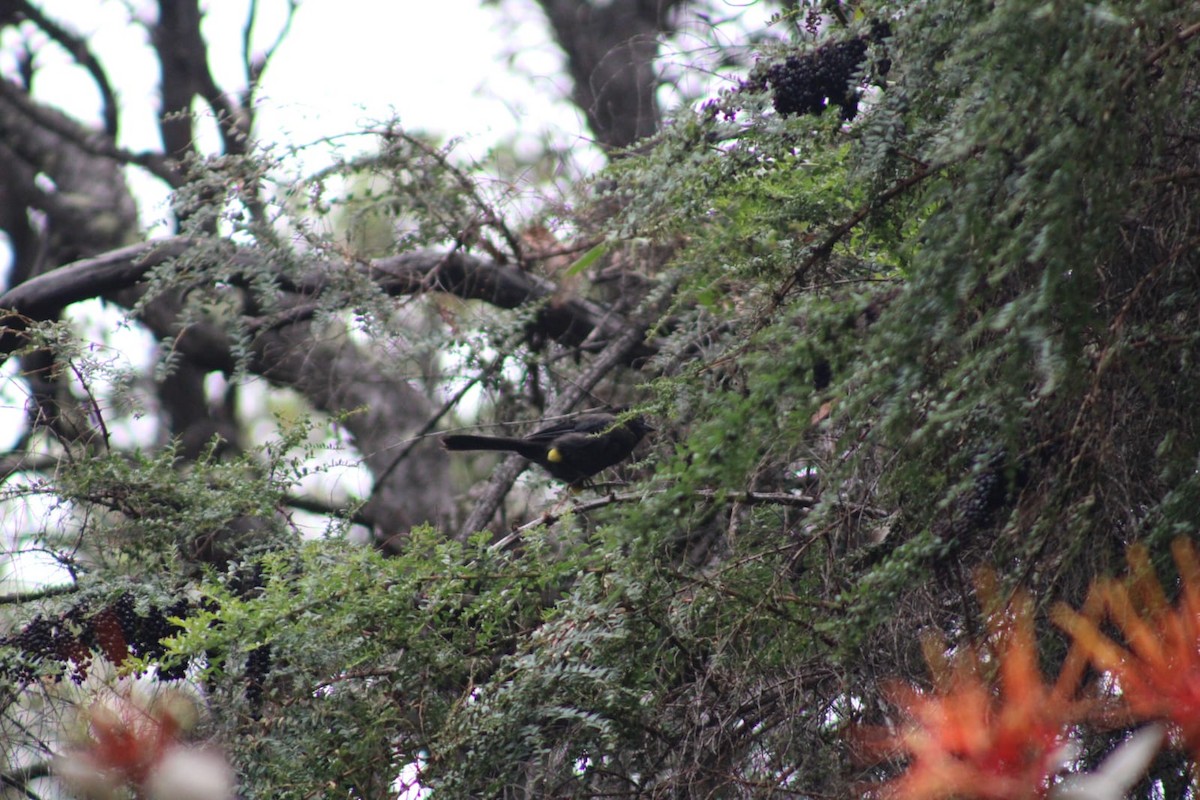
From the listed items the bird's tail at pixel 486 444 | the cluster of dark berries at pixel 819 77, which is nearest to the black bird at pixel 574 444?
the bird's tail at pixel 486 444

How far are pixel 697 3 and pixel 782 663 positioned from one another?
12.3ft

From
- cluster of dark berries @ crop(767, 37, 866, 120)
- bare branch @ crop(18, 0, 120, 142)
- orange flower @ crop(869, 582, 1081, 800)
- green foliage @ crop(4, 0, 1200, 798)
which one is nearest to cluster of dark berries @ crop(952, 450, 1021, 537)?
green foliage @ crop(4, 0, 1200, 798)

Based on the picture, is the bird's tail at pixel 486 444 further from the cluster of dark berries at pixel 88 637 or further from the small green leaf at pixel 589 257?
the cluster of dark berries at pixel 88 637

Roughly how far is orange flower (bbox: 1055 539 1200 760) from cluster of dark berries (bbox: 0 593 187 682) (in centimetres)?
245

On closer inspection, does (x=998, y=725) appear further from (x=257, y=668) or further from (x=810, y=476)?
(x=257, y=668)

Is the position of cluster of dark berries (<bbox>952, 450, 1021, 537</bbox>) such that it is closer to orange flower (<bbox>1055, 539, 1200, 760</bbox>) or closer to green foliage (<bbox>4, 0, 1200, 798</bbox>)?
green foliage (<bbox>4, 0, 1200, 798</bbox>)

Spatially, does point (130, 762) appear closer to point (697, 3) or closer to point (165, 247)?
point (165, 247)

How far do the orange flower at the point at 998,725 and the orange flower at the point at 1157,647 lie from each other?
137 millimetres

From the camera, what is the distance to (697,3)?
19.4ft

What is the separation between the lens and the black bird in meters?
4.76

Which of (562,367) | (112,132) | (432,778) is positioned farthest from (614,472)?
(112,132)

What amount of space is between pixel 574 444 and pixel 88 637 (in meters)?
1.91

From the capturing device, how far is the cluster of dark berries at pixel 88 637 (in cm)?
350

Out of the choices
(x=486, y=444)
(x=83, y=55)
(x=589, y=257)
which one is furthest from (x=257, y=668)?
(x=83, y=55)
